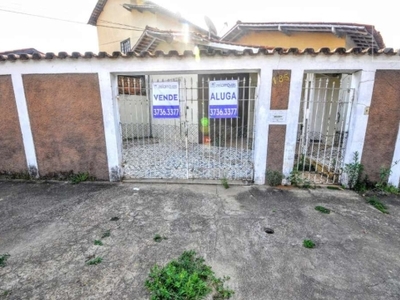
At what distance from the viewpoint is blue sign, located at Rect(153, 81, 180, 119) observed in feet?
16.9

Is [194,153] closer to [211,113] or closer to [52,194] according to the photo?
[211,113]

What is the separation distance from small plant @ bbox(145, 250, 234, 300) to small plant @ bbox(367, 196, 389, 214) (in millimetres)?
3558

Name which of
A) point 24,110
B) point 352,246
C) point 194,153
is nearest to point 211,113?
point 194,153

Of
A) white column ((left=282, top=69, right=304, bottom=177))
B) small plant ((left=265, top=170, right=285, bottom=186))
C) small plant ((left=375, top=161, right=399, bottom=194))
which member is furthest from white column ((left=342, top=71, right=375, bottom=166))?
small plant ((left=265, top=170, right=285, bottom=186))

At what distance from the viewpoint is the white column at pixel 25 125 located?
5.09m

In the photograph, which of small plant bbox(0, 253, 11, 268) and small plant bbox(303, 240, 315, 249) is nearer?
small plant bbox(0, 253, 11, 268)

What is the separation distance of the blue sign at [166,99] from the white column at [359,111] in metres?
3.82

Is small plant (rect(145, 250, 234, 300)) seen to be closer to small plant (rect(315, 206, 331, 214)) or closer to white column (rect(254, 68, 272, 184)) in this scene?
small plant (rect(315, 206, 331, 214))

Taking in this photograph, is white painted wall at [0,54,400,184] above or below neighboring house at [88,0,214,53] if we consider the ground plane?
below

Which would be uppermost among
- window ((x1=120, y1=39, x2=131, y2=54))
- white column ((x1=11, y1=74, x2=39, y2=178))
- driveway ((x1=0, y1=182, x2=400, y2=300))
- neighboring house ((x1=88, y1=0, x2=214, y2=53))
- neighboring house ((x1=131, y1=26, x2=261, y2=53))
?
neighboring house ((x1=88, y1=0, x2=214, y2=53))

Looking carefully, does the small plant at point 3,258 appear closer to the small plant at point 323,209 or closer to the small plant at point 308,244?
the small plant at point 308,244

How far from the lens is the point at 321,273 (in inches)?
105

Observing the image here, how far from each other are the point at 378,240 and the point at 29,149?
7.27m

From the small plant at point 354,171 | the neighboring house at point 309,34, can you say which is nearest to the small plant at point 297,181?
the small plant at point 354,171
